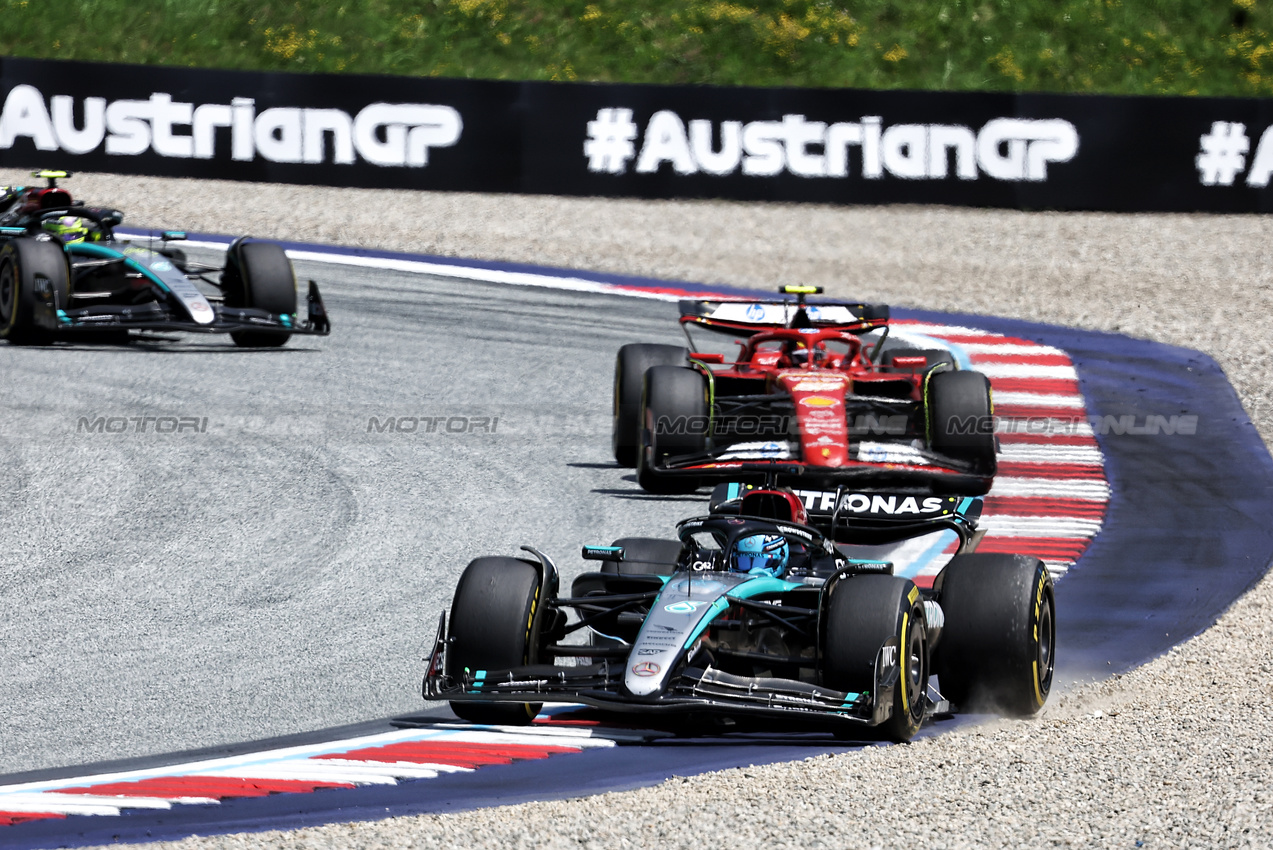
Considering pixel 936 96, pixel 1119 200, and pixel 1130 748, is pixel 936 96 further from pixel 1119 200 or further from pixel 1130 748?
pixel 1130 748

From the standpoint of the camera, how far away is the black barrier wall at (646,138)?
23.6 metres

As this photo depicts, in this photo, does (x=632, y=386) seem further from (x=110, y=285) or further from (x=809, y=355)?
(x=110, y=285)

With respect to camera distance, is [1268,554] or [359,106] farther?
[359,106]

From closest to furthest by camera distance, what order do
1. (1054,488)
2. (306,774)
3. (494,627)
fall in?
(306,774), (494,627), (1054,488)

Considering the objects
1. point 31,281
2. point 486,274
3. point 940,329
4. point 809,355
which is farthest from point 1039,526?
point 486,274

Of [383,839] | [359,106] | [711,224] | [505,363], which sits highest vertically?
[359,106]

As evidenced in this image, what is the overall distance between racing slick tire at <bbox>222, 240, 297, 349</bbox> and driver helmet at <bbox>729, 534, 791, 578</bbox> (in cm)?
947

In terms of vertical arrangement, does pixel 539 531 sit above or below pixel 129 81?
below

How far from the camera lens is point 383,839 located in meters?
6.04

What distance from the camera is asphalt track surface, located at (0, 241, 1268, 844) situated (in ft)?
27.7

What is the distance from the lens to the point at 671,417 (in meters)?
12.4

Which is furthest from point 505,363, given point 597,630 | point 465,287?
point 597,630

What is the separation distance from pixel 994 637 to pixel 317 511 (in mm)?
5418

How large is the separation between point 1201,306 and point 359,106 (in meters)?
10.8
